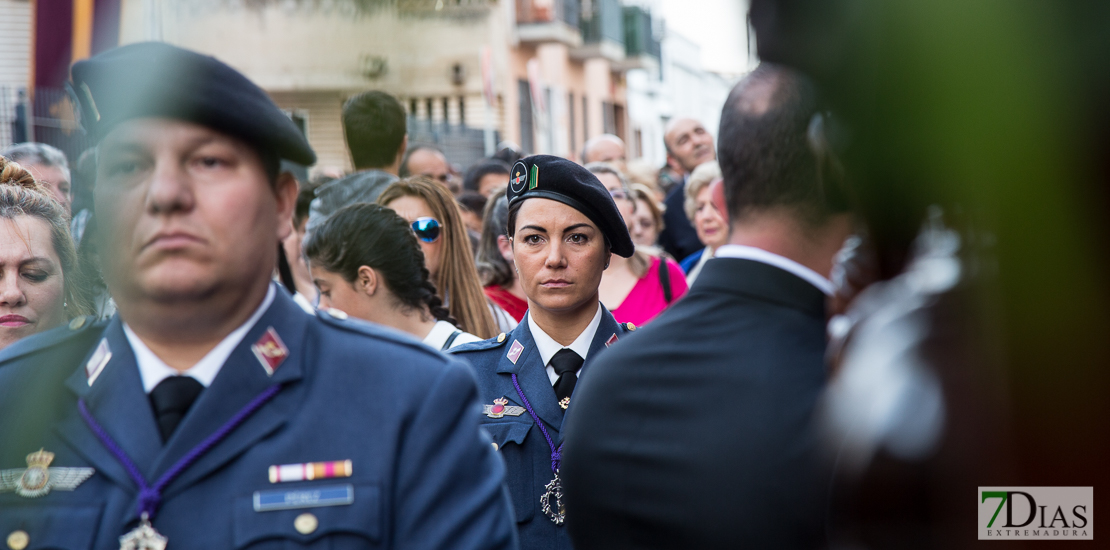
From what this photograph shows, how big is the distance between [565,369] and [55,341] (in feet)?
5.74

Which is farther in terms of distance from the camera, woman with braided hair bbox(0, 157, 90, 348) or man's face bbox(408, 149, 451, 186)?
man's face bbox(408, 149, 451, 186)

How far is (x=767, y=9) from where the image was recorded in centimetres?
57

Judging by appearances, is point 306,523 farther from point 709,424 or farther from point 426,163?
point 426,163

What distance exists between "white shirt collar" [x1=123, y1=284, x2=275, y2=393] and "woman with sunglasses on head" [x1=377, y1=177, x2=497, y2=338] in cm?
287

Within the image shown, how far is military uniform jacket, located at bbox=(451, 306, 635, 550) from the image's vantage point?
9.96ft

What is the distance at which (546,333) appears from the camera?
3455 mm

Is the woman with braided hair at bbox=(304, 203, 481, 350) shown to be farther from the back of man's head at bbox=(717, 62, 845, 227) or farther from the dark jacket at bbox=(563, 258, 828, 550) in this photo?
the back of man's head at bbox=(717, 62, 845, 227)

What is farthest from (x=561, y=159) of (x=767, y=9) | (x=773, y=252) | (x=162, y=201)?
(x=767, y=9)

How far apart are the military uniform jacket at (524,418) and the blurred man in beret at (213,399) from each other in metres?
1.24

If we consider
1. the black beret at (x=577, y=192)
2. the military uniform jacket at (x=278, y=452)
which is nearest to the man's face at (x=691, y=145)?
the black beret at (x=577, y=192)

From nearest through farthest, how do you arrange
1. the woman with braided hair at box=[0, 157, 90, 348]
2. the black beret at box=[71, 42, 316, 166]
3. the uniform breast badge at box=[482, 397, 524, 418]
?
the black beret at box=[71, 42, 316, 166] → the woman with braided hair at box=[0, 157, 90, 348] → the uniform breast badge at box=[482, 397, 524, 418]

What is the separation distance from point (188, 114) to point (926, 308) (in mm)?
1343

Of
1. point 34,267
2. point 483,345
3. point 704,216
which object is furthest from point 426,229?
point 704,216

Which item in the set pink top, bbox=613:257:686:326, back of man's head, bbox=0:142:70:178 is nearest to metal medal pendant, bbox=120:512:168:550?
pink top, bbox=613:257:686:326
